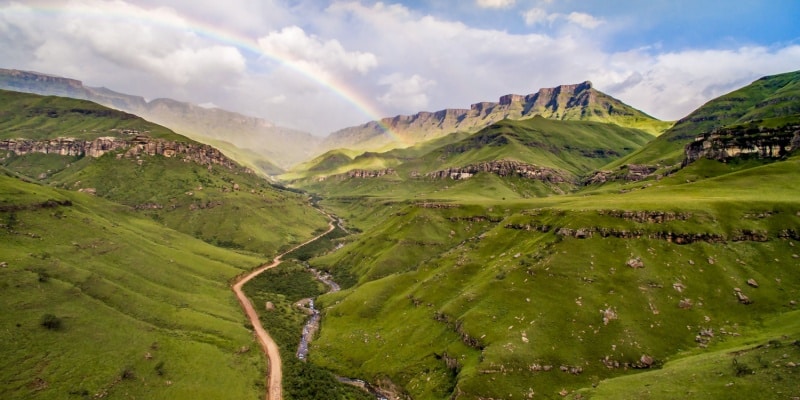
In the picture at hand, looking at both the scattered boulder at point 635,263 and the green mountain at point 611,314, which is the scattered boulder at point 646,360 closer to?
the green mountain at point 611,314

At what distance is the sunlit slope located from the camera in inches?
3777

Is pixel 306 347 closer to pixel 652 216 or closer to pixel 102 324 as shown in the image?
pixel 102 324

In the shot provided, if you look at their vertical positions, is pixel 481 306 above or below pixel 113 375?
above

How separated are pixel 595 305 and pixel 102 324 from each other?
477 ft

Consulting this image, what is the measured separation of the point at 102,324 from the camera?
124 m

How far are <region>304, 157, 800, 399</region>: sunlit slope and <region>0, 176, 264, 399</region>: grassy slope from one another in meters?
36.7

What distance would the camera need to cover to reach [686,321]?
103 meters

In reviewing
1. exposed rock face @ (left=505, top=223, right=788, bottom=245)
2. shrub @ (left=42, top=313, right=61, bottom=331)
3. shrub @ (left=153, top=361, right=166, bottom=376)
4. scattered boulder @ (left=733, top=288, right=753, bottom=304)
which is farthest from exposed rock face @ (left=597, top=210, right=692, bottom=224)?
shrub @ (left=42, top=313, right=61, bottom=331)

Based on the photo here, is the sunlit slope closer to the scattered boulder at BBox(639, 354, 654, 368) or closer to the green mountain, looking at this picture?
the scattered boulder at BBox(639, 354, 654, 368)

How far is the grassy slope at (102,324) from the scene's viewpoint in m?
102

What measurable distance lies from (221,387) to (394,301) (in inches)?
2786

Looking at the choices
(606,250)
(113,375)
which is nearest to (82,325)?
(113,375)

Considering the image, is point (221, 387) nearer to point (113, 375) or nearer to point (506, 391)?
point (113, 375)

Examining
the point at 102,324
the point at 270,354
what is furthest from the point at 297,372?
the point at 102,324
